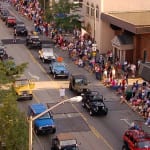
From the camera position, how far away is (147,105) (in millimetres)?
42688

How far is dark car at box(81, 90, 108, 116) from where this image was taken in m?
42.0

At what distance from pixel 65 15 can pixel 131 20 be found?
51.1 feet

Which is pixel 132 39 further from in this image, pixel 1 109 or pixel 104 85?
pixel 1 109

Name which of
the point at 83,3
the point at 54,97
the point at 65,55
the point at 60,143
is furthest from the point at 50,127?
the point at 83,3

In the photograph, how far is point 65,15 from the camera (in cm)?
7300

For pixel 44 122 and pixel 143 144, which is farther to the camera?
pixel 44 122

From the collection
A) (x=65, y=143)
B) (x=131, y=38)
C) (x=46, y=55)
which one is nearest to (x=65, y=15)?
(x=46, y=55)

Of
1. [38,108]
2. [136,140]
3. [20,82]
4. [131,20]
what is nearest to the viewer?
[136,140]

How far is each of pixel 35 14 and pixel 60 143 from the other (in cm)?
5824

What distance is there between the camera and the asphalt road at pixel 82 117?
122 feet

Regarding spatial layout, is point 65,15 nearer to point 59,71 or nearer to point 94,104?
point 59,71

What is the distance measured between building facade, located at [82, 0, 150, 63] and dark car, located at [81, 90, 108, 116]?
14.4 m

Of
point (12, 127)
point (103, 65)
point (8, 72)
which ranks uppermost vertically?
point (8, 72)

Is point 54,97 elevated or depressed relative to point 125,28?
depressed
